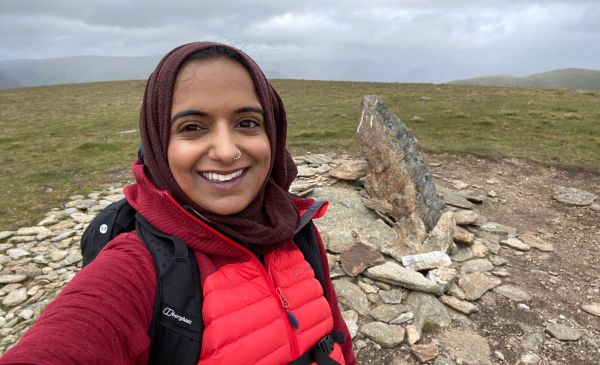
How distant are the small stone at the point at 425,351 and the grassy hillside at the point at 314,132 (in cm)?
778

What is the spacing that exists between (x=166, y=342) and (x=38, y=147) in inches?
694

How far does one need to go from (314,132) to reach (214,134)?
572 inches

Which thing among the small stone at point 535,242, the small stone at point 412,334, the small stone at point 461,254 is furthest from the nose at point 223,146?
the small stone at point 535,242

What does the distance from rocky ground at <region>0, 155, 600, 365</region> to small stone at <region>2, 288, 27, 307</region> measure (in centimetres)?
1

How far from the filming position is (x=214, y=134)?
6.64ft

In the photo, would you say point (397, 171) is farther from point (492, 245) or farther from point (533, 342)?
point (533, 342)

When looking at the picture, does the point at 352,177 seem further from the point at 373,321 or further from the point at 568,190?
the point at 568,190

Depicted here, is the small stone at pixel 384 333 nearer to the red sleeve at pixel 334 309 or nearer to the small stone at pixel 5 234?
the red sleeve at pixel 334 309

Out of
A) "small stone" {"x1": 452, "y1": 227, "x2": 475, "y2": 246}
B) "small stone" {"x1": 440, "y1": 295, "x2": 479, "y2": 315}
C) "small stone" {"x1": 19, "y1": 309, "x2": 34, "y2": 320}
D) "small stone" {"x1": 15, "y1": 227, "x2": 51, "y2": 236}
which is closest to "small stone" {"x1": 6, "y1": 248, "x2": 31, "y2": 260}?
"small stone" {"x1": 15, "y1": 227, "x2": 51, "y2": 236}

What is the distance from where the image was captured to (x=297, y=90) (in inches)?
1453

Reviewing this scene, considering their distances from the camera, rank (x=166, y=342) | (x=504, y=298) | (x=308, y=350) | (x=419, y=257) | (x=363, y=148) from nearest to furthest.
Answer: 1. (x=166, y=342)
2. (x=308, y=350)
3. (x=504, y=298)
4. (x=419, y=257)
5. (x=363, y=148)

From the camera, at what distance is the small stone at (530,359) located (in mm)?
4641

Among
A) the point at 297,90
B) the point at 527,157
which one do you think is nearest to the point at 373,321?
the point at 527,157

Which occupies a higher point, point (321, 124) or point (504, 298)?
point (321, 124)
